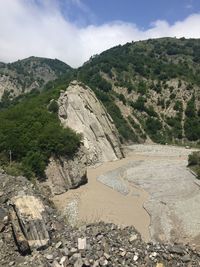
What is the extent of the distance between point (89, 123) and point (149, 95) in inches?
1917

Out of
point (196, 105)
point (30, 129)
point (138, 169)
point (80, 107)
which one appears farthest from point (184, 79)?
point (30, 129)

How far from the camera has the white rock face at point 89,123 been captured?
222 feet

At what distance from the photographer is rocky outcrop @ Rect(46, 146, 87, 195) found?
48.5 m

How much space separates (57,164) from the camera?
5041 cm

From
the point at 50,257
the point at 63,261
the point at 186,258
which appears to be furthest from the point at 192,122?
the point at 63,261

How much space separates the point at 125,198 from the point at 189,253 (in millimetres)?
25601

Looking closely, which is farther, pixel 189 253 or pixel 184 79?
pixel 184 79

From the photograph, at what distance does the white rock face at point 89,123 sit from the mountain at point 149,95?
68.3 feet

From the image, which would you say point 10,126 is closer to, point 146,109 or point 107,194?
point 107,194

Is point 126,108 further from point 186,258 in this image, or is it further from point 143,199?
point 186,258

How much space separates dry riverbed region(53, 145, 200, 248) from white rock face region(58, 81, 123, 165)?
325 cm

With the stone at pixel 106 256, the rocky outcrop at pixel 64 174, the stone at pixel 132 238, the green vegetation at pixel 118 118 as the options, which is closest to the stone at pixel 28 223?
the stone at pixel 106 256

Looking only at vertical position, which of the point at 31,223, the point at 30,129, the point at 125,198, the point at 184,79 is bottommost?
the point at 125,198

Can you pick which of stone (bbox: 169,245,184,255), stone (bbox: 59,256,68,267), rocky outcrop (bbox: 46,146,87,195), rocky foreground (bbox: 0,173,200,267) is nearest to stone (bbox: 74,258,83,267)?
rocky foreground (bbox: 0,173,200,267)
